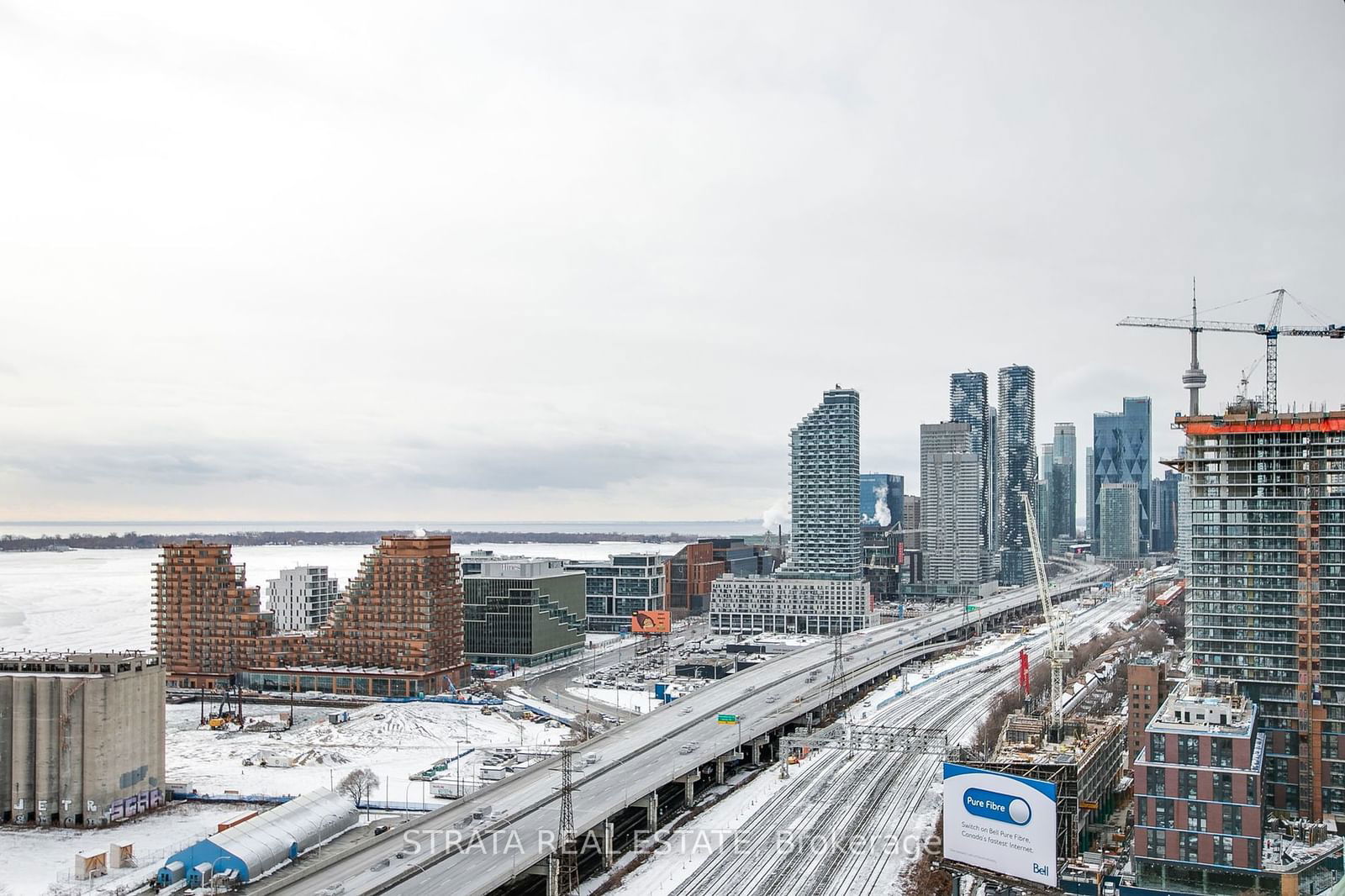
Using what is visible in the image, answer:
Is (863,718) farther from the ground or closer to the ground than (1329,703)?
closer to the ground

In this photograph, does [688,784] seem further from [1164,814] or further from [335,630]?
[335,630]

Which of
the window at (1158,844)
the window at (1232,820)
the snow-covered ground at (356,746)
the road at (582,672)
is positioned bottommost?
the road at (582,672)

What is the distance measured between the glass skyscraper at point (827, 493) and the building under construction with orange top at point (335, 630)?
8787 centimetres

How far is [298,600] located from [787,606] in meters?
72.7

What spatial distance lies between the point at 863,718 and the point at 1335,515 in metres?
41.6

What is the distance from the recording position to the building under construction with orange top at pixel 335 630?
337ft

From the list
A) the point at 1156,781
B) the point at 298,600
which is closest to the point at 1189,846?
the point at 1156,781

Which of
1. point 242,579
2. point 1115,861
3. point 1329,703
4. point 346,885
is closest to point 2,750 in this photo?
point 346,885

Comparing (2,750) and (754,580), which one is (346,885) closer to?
(2,750)

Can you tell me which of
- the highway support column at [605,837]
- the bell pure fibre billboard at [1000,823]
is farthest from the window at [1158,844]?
the highway support column at [605,837]

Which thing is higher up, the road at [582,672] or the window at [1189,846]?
the window at [1189,846]

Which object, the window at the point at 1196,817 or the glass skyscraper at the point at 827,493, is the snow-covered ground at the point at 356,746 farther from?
the glass skyscraper at the point at 827,493

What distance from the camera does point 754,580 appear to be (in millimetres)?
170125

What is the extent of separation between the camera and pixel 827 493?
185625 mm
